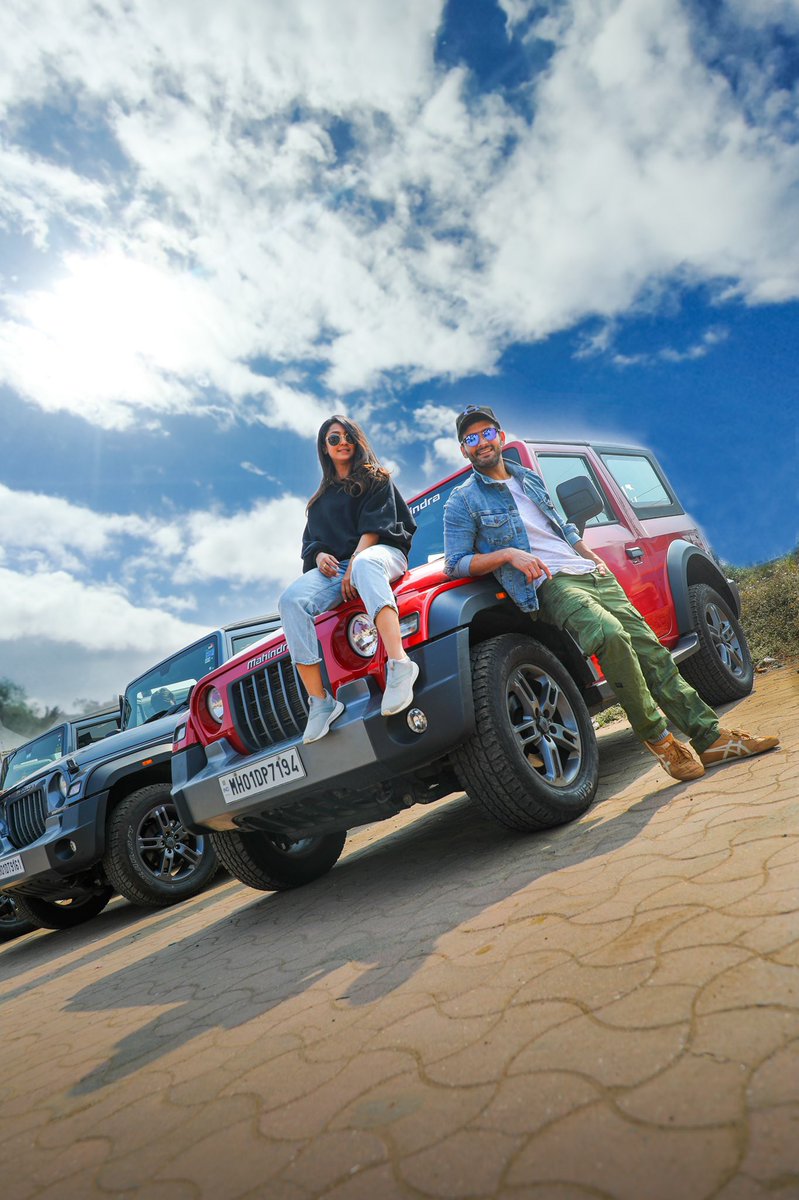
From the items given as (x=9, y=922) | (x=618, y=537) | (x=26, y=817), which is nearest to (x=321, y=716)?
(x=618, y=537)

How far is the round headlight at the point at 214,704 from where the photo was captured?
3.50 m

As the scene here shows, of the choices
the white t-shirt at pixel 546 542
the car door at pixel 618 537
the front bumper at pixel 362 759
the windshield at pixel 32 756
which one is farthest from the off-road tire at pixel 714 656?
the windshield at pixel 32 756

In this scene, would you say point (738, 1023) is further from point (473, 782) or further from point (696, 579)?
point (696, 579)

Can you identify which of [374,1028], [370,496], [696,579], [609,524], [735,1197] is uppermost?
[370,496]

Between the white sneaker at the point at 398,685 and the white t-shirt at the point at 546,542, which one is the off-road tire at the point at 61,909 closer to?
the white sneaker at the point at 398,685

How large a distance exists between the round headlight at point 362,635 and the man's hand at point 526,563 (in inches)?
25.9

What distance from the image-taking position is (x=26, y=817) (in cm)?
555

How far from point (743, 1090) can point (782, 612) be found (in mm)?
7721

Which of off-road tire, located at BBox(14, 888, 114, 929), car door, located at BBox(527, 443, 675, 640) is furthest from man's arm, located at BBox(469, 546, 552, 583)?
off-road tire, located at BBox(14, 888, 114, 929)

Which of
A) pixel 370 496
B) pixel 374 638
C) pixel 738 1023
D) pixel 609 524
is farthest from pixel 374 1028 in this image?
pixel 609 524

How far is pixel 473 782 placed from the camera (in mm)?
2877

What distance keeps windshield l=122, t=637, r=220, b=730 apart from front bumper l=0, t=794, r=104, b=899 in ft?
3.20

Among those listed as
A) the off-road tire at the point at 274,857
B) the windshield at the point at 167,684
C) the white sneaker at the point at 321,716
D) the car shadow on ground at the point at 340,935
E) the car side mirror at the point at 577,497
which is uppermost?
the windshield at the point at 167,684

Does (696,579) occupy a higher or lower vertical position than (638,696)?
higher
